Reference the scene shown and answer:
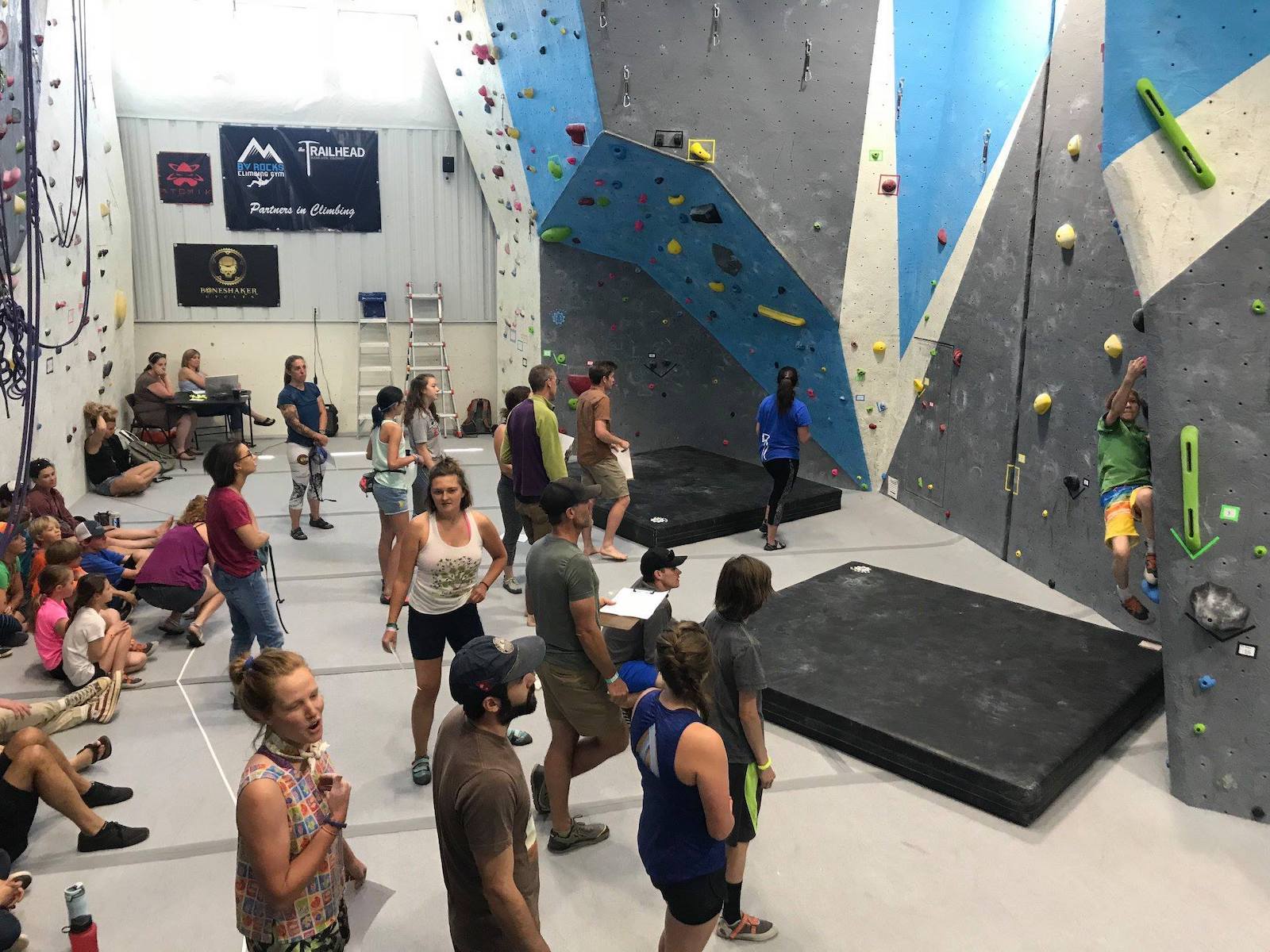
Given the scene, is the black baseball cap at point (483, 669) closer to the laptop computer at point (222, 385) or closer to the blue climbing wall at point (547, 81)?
the blue climbing wall at point (547, 81)

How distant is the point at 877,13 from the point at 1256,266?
471 centimetres

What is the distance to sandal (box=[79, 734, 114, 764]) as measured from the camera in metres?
4.23

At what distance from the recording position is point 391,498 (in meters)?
6.14

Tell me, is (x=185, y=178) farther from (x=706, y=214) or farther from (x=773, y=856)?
(x=773, y=856)

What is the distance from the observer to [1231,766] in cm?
417

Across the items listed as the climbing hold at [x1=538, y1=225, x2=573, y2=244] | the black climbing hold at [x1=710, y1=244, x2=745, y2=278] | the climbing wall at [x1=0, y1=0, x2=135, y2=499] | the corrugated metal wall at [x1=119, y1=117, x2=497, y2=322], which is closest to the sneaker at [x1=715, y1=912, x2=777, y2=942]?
the climbing wall at [x1=0, y1=0, x2=135, y2=499]

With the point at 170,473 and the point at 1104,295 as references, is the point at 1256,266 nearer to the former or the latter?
the point at 1104,295

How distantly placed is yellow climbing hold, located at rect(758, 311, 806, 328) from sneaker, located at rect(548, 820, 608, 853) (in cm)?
594

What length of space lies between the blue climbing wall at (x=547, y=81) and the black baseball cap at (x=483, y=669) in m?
6.33

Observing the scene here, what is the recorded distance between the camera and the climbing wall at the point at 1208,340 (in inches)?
161

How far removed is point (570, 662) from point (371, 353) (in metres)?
8.98

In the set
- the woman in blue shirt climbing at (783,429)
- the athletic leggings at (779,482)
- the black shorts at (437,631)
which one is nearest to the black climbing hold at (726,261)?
the woman in blue shirt climbing at (783,429)

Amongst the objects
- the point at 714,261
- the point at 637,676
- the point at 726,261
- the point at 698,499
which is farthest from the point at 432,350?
the point at 637,676

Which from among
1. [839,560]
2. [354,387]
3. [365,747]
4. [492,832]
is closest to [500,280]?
[354,387]
